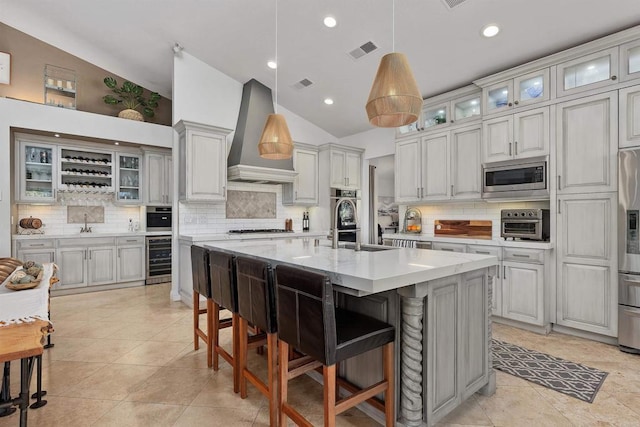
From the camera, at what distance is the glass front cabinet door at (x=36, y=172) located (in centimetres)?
475

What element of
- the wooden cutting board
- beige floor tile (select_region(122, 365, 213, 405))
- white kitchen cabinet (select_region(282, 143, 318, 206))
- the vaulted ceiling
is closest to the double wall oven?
white kitchen cabinet (select_region(282, 143, 318, 206))

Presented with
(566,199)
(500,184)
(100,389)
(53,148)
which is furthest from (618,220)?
(53,148)

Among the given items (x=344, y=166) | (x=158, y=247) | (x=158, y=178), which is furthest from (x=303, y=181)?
(x=158, y=247)

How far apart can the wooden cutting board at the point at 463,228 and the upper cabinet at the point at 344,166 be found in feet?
6.35

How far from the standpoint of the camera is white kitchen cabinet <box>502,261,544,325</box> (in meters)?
3.29

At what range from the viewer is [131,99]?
567 centimetres

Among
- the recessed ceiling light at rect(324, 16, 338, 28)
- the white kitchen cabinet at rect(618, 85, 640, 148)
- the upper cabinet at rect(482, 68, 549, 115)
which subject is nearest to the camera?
the white kitchen cabinet at rect(618, 85, 640, 148)

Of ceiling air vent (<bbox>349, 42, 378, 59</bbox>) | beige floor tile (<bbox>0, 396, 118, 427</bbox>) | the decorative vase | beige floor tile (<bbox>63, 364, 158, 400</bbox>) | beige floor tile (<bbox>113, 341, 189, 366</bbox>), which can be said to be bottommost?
beige floor tile (<bbox>113, 341, 189, 366</bbox>)

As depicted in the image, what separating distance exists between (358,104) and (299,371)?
14.4 feet

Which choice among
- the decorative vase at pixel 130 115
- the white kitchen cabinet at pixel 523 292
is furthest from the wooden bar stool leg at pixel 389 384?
the decorative vase at pixel 130 115

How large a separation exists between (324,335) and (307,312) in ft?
0.44

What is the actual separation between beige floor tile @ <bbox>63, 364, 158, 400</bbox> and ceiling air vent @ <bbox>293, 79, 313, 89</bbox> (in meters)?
4.15

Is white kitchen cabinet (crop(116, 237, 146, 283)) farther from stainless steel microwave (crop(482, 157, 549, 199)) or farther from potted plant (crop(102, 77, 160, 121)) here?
stainless steel microwave (crop(482, 157, 549, 199))

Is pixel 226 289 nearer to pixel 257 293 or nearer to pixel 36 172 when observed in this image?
pixel 257 293
